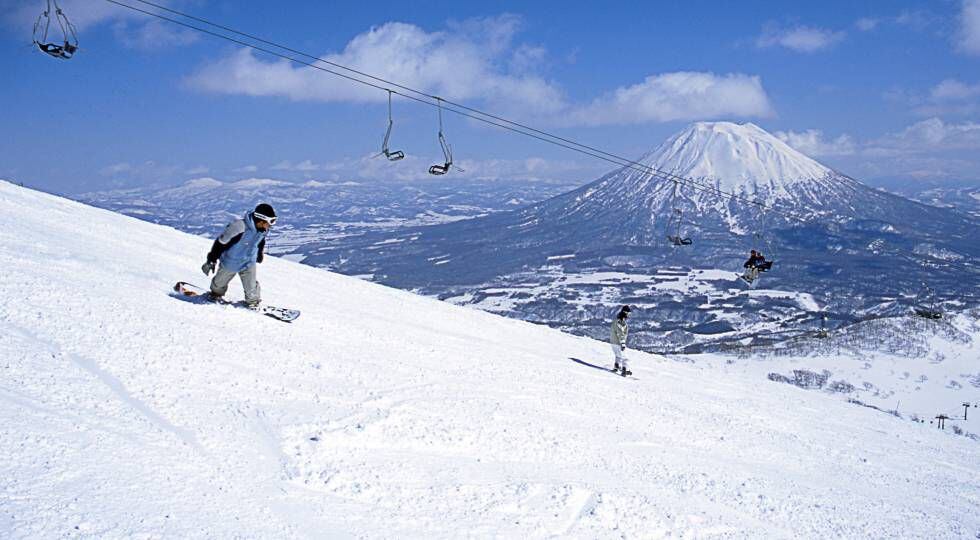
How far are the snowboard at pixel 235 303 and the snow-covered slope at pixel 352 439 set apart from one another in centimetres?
Answer: 29

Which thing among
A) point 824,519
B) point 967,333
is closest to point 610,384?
point 824,519

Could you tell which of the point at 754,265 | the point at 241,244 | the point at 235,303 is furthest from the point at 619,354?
the point at 754,265

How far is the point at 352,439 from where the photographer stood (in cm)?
865

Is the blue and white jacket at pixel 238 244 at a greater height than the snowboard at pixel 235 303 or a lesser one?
greater

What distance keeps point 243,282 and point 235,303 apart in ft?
1.91

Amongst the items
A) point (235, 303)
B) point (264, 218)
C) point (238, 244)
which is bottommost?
point (235, 303)

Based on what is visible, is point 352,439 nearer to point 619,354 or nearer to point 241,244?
point 241,244

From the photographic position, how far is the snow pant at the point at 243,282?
13070 millimetres

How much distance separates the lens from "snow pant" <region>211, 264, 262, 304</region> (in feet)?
42.9

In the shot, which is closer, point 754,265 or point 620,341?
point 620,341

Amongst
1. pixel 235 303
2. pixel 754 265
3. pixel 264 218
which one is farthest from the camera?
pixel 754 265

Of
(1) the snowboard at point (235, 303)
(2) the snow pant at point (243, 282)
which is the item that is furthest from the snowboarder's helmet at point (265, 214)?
(1) the snowboard at point (235, 303)

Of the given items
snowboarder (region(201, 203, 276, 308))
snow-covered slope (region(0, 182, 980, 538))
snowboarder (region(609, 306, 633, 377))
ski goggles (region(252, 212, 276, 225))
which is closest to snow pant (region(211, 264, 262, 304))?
snowboarder (region(201, 203, 276, 308))

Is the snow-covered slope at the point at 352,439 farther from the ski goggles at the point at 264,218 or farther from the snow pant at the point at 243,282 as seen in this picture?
the ski goggles at the point at 264,218
